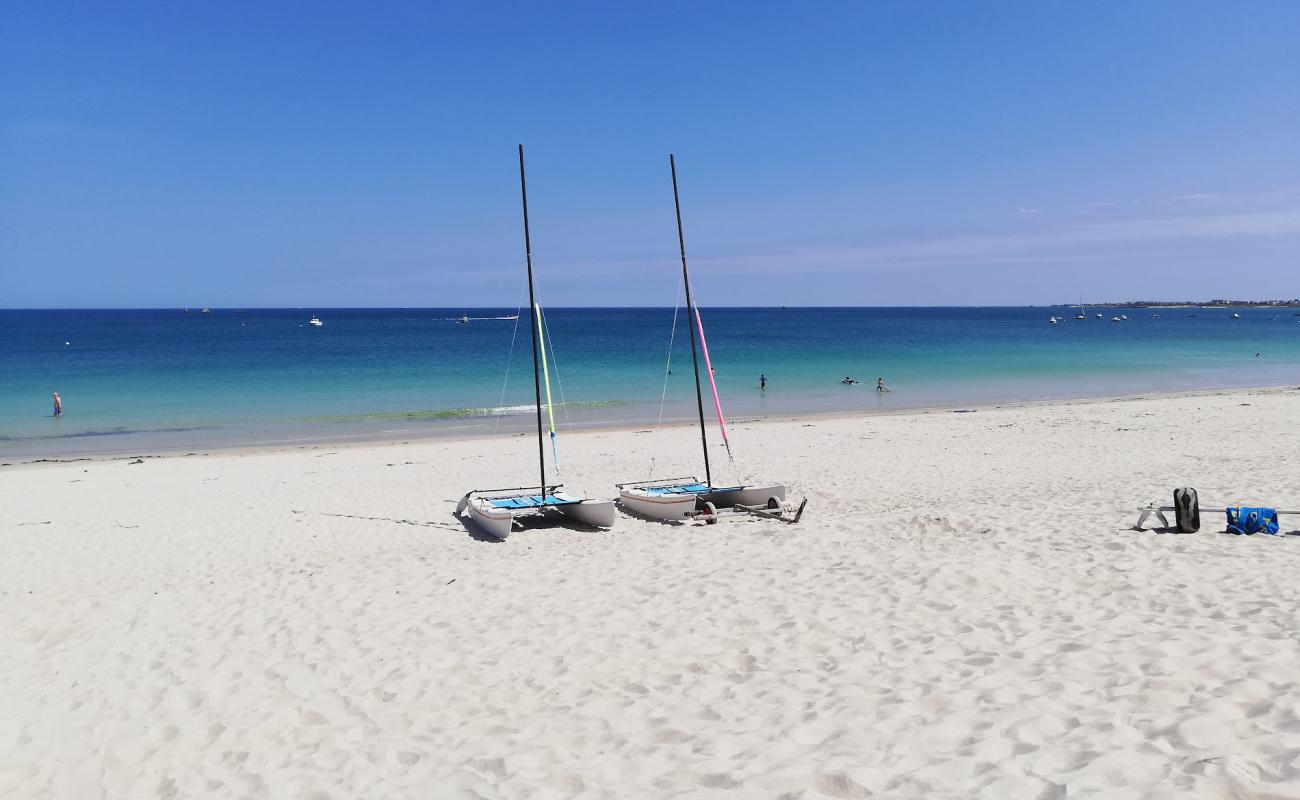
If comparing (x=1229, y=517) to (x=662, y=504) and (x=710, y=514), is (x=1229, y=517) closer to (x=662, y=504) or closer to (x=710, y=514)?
(x=710, y=514)

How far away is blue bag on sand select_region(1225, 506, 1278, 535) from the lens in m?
10.7

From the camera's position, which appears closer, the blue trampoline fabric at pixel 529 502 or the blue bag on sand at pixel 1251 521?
the blue bag on sand at pixel 1251 521

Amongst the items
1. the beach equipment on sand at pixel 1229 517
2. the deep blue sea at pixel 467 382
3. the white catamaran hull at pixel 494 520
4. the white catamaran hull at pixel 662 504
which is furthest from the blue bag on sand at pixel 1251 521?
the deep blue sea at pixel 467 382

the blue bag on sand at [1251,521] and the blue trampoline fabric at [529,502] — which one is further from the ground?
the blue trampoline fabric at [529,502]

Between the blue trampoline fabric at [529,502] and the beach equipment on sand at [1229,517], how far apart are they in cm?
933

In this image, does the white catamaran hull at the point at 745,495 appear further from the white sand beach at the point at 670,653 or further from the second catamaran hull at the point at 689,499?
the white sand beach at the point at 670,653

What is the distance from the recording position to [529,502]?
50.5ft

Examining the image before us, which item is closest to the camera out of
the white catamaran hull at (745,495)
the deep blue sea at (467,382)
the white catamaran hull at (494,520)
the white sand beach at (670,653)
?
the white sand beach at (670,653)

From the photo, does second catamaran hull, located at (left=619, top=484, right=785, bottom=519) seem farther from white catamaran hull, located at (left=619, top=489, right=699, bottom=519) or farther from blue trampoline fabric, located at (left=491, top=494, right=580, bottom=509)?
blue trampoline fabric, located at (left=491, top=494, right=580, bottom=509)

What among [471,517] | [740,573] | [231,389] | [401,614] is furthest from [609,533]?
[231,389]

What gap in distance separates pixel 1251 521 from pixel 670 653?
840 centimetres

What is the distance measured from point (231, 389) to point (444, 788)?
1924 inches

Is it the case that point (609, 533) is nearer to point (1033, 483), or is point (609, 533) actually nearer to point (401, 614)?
point (401, 614)

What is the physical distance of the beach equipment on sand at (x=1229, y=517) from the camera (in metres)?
10.7
